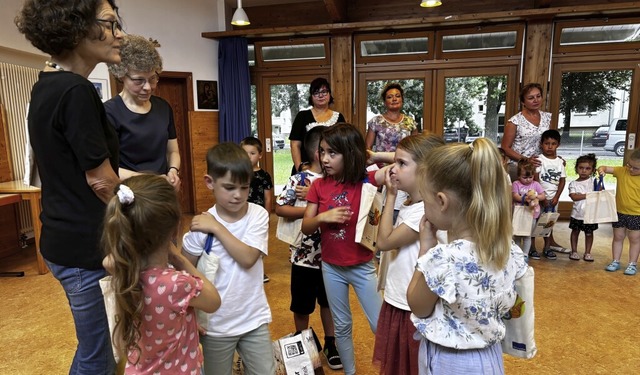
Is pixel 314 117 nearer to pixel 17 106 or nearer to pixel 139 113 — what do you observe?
pixel 139 113

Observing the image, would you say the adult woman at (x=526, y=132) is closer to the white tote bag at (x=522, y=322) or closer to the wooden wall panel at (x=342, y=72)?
the wooden wall panel at (x=342, y=72)

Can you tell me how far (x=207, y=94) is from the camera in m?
5.64


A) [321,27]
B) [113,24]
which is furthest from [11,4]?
[113,24]

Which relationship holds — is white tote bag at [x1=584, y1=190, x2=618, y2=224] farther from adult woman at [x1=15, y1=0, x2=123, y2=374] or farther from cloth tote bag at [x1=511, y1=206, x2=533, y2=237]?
adult woman at [x1=15, y1=0, x2=123, y2=374]

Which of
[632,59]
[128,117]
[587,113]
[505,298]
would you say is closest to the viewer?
[505,298]

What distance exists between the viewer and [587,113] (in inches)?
199

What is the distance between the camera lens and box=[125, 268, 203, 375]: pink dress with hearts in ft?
3.15

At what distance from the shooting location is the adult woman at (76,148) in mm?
991

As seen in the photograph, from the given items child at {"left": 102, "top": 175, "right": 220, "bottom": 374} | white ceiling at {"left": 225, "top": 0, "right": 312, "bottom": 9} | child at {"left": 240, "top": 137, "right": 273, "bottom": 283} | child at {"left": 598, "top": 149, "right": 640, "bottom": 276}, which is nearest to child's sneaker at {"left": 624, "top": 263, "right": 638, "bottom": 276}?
child at {"left": 598, "top": 149, "right": 640, "bottom": 276}

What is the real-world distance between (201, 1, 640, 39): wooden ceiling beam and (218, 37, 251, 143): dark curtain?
19cm

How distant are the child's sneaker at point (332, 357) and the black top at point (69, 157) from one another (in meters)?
1.29

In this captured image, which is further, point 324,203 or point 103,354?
point 324,203

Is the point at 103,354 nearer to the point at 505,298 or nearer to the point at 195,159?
the point at 505,298

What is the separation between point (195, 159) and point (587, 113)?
5395mm
